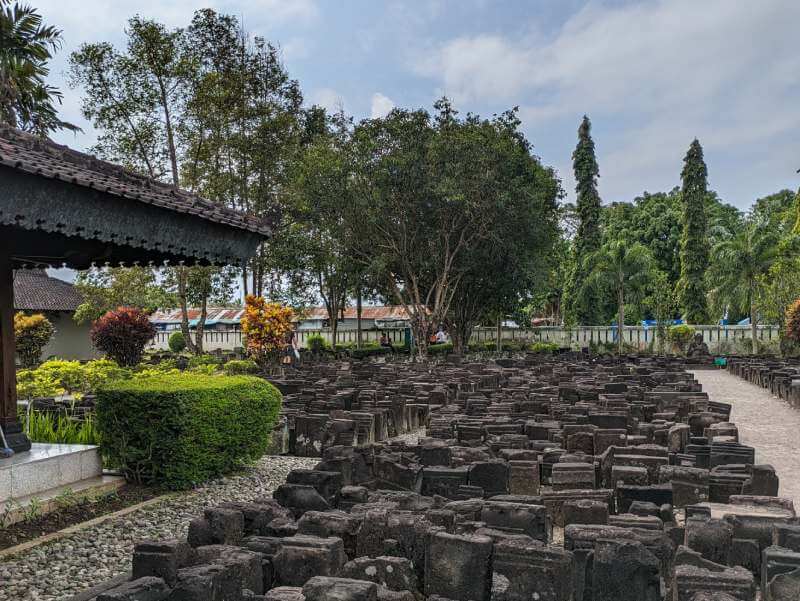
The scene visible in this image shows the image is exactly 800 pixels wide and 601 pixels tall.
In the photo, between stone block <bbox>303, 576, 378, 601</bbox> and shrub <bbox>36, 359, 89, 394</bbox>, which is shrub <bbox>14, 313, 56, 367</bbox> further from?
stone block <bbox>303, 576, 378, 601</bbox>

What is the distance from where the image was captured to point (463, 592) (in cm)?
396

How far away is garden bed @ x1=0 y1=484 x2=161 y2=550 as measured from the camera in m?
5.85

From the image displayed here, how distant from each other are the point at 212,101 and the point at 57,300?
488 inches

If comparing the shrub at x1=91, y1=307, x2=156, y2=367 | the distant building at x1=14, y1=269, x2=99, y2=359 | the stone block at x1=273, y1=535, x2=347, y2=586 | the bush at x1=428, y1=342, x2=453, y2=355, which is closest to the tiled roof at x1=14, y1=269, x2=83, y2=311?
the distant building at x1=14, y1=269, x2=99, y2=359

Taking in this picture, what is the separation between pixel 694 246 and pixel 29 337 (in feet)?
121

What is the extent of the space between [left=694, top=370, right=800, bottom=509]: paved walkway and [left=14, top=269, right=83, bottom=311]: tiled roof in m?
27.3

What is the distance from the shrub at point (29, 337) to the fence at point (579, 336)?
10464 mm

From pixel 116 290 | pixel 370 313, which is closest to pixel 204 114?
pixel 116 290

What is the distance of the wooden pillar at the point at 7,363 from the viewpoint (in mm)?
7301

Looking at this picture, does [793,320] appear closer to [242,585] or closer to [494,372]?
[494,372]

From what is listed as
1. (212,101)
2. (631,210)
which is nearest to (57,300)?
(212,101)

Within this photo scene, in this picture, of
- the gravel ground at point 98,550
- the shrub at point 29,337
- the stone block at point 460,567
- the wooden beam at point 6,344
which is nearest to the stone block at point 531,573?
the stone block at point 460,567

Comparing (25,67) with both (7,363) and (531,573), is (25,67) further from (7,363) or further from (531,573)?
(531,573)

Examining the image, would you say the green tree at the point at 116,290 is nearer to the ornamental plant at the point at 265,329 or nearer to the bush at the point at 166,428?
the ornamental plant at the point at 265,329
